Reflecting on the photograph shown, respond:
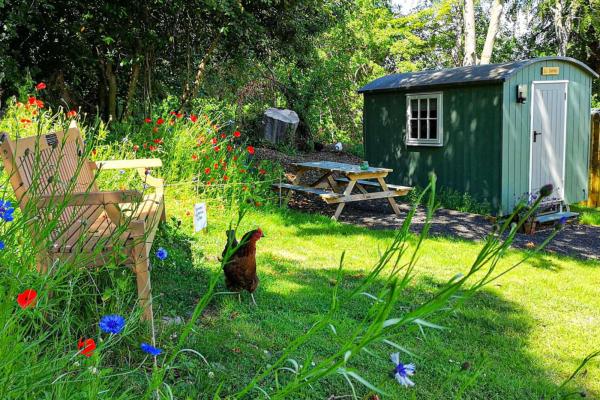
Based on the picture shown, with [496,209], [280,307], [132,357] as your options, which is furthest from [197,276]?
[496,209]

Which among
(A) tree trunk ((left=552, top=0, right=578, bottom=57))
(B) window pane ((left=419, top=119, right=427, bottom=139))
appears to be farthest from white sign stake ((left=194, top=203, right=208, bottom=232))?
(A) tree trunk ((left=552, top=0, right=578, bottom=57))

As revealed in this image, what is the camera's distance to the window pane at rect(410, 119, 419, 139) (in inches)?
414

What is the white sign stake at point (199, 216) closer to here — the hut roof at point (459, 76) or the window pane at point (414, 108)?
the hut roof at point (459, 76)

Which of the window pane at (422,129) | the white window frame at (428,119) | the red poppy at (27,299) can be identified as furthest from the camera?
the window pane at (422,129)


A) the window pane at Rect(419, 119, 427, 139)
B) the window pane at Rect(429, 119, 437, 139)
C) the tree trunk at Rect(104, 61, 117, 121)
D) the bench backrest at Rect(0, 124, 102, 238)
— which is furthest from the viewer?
the window pane at Rect(419, 119, 427, 139)

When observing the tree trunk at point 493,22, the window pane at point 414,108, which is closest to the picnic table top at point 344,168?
the window pane at point 414,108

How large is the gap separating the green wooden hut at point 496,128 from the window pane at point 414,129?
0.06 ft

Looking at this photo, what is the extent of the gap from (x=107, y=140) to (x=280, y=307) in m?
4.15

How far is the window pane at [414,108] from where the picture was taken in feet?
34.3

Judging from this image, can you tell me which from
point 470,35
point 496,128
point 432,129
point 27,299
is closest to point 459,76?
point 432,129

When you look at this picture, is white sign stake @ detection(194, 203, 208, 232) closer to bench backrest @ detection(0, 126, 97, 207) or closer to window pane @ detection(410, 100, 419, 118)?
bench backrest @ detection(0, 126, 97, 207)

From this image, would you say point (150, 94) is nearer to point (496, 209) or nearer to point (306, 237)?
point (306, 237)

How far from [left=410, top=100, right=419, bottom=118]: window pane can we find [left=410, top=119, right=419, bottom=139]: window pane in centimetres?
9

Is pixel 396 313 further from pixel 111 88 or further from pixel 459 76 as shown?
pixel 459 76
